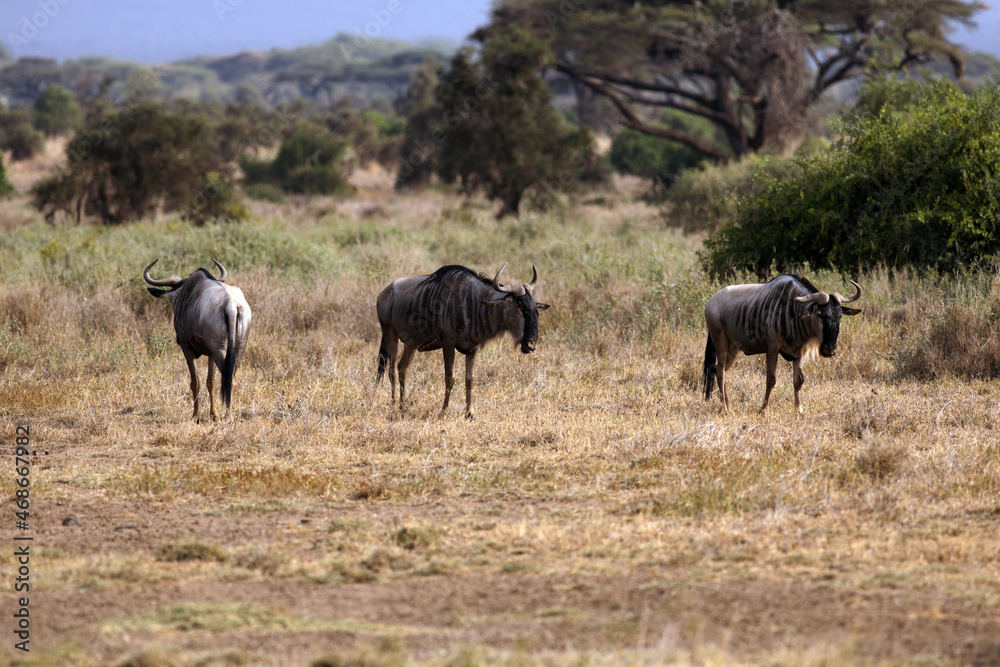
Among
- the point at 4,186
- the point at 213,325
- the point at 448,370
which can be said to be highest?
the point at 4,186

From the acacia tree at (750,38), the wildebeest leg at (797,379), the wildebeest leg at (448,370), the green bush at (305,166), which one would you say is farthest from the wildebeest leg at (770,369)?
the green bush at (305,166)

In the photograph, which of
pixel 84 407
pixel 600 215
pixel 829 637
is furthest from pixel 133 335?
pixel 600 215

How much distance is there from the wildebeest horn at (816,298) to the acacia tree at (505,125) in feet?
63.3

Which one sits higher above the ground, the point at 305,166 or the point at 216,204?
the point at 305,166

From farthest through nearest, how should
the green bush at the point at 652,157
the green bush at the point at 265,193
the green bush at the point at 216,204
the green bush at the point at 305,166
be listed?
the green bush at the point at 652,157
the green bush at the point at 305,166
the green bush at the point at 265,193
the green bush at the point at 216,204

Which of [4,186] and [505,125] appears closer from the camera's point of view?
[505,125]

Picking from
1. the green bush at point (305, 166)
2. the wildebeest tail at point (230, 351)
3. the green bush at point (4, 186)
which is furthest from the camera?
the green bush at point (305, 166)

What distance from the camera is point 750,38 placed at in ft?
98.9

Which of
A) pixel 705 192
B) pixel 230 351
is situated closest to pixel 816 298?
pixel 230 351

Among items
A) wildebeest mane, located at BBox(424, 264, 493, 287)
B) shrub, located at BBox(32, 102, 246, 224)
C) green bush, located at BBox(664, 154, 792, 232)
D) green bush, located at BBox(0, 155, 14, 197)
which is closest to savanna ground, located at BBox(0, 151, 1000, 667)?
wildebeest mane, located at BBox(424, 264, 493, 287)

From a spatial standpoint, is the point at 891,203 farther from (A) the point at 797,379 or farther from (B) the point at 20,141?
(B) the point at 20,141

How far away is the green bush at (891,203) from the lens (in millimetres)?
11852

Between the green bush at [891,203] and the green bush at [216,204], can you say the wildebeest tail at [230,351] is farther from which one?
the green bush at [216,204]

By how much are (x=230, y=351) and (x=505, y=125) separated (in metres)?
19.6
